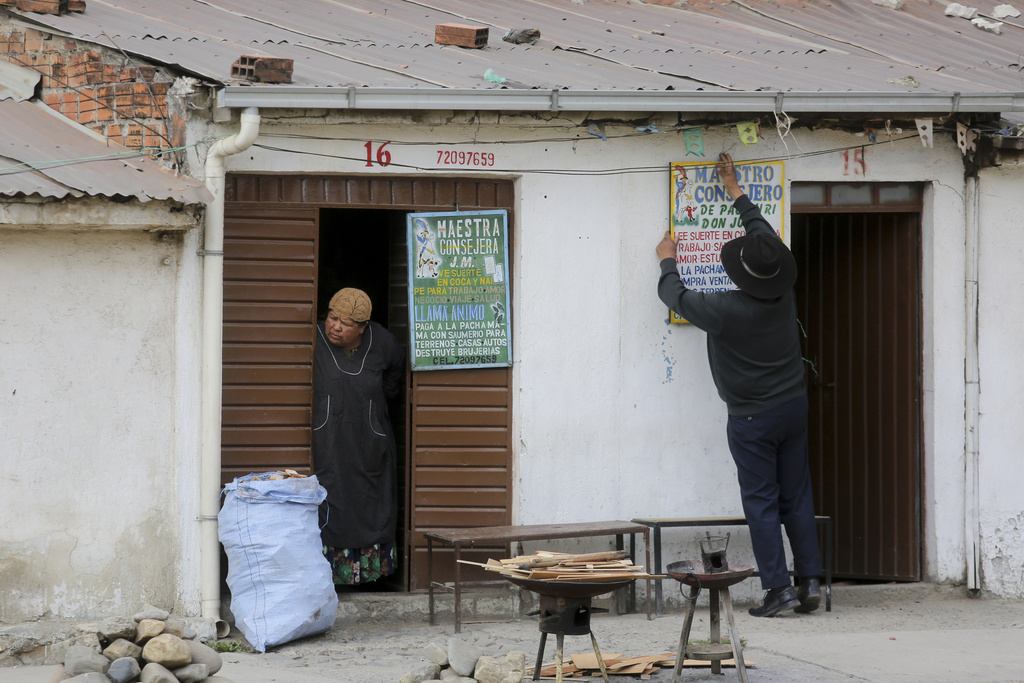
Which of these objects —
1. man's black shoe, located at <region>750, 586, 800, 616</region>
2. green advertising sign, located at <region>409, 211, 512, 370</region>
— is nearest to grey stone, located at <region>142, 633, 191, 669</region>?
green advertising sign, located at <region>409, 211, 512, 370</region>

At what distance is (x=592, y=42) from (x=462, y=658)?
4.63 meters

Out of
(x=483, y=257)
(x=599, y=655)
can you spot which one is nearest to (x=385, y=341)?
(x=483, y=257)

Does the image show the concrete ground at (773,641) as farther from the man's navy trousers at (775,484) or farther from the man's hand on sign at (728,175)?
the man's hand on sign at (728,175)

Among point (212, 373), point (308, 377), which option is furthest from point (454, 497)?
point (212, 373)

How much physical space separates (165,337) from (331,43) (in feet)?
7.73

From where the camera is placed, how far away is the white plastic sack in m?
6.19

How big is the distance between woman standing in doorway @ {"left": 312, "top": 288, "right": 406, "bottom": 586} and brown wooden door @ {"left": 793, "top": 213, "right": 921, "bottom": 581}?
10.7 feet

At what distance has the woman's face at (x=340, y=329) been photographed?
23.1 ft

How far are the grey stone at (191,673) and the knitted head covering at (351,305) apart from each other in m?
2.47

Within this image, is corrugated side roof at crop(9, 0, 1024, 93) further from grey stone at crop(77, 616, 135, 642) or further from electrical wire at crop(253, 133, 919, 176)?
grey stone at crop(77, 616, 135, 642)

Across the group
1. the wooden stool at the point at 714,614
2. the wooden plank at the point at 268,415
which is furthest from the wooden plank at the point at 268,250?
the wooden stool at the point at 714,614

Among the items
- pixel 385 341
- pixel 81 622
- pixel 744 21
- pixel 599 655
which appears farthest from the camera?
pixel 744 21

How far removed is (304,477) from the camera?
6531mm

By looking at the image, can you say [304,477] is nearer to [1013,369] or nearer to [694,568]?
[694,568]
